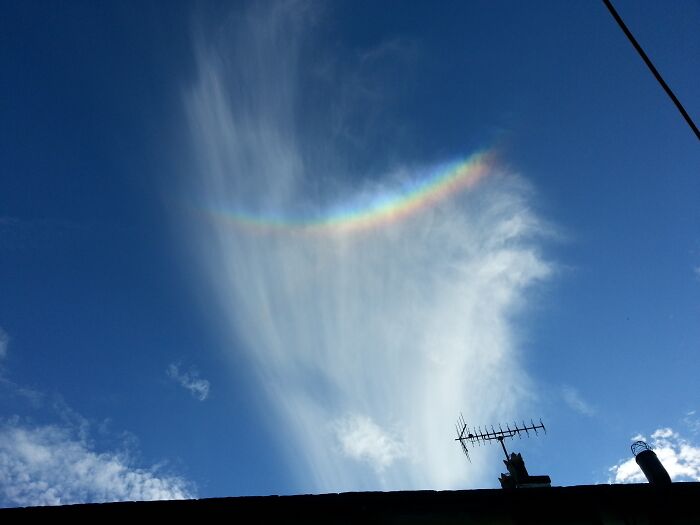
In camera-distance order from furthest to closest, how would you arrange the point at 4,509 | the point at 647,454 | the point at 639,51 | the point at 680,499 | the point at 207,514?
the point at 647,454 < the point at 680,499 < the point at 207,514 < the point at 4,509 < the point at 639,51

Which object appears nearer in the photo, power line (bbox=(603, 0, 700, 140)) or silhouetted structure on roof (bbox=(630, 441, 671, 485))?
power line (bbox=(603, 0, 700, 140))

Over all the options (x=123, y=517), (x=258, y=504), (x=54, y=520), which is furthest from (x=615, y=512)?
(x=54, y=520)

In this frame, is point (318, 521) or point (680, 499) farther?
point (680, 499)

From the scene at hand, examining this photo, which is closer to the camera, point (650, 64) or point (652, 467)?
point (650, 64)

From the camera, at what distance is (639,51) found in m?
5.19

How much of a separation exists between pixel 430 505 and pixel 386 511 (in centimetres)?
93

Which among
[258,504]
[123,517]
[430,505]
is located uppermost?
[123,517]

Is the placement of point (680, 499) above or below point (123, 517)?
below

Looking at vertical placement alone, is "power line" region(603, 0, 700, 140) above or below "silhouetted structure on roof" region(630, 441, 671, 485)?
above

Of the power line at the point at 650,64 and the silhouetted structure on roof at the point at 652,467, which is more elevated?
the power line at the point at 650,64

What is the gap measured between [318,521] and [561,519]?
5.20 metres

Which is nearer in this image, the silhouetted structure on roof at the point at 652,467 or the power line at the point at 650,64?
the power line at the point at 650,64

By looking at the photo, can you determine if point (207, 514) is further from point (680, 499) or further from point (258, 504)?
point (680, 499)

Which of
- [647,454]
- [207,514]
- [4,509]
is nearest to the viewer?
[4,509]
